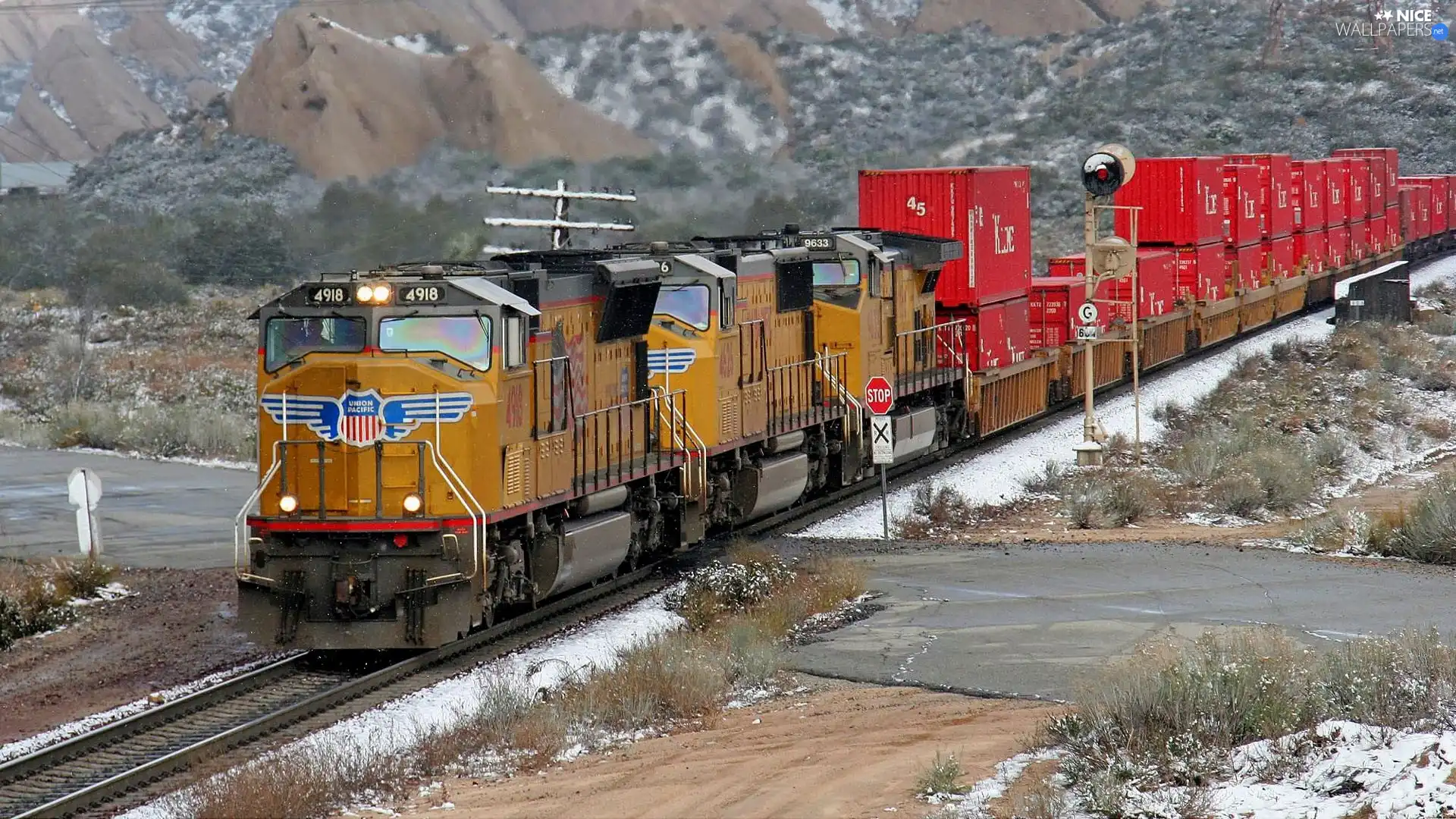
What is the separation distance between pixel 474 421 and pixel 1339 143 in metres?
76.1

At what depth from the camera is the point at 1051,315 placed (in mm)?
33281

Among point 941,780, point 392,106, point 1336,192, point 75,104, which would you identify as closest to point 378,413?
point 941,780

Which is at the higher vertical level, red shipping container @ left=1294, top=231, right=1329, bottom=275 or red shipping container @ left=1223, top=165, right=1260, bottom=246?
red shipping container @ left=1223, top=165, right=1260, bottom=246

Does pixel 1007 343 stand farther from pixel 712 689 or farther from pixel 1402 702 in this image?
pixel 1402 702

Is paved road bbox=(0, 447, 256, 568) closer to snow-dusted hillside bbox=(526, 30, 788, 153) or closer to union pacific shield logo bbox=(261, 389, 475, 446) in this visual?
union pacific shield logo bbox=(261, 389, 475, 446)

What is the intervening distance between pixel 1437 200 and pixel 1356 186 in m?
15.5

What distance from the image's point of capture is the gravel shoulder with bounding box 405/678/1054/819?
10.1 meters

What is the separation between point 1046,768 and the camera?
10.6 m

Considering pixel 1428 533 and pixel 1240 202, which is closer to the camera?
pixel 1428 533

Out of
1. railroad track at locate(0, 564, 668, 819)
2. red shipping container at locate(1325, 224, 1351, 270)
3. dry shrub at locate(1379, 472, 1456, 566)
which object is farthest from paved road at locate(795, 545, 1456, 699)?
red shipping container at locate(1325, 224, 1351, 270)

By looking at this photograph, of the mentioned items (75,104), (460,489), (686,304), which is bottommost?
(460,489)

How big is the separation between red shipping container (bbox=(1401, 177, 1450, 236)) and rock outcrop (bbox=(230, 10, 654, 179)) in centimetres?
2991

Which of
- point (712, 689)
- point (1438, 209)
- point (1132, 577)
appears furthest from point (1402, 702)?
point (1438, 209)

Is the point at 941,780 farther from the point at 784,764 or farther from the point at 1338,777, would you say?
the point at 1338,777
